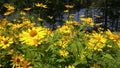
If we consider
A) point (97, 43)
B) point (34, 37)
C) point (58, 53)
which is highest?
point (34, 37)

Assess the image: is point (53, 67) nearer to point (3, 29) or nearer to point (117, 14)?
point (3, 29)

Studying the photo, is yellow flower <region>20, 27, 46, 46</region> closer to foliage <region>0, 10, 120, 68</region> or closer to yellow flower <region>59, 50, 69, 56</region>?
foliage <region>0, 10, 120, 68</region>

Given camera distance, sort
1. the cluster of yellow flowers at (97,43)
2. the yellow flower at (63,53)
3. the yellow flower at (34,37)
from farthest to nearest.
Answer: the yellow flower at (63,53) → the cluster of yellow flowers at (97,43) → the yellow flower at (34,37)

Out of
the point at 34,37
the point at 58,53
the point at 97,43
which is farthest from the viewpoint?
the point at 58,53

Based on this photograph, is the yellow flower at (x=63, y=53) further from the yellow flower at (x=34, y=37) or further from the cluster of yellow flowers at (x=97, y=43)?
the yellow flower at (x=34, y=37)

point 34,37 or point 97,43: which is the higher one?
point 34,37

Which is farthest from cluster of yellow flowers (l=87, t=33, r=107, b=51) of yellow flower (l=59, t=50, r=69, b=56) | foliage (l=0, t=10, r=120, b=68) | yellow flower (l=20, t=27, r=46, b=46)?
yellow flower (l=20, t=27, r=46, b=46)

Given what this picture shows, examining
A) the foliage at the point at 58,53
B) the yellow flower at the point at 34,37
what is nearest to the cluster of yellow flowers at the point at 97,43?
the foliage at the point at 58,53

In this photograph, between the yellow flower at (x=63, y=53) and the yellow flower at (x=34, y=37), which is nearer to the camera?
the yellow flower at (x=34, y=37)

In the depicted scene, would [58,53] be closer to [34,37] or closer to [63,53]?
[63,53]

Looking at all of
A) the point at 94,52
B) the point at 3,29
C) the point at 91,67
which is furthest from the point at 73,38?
the point at 3,29

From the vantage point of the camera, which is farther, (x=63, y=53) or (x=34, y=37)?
(x=63, y=53)

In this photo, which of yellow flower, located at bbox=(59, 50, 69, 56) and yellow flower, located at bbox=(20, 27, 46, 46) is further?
yellow flower, located at bbox=(59, 50, 69, 56)

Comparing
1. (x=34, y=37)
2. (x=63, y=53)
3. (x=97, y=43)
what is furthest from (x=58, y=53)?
(x=34, y=37)
